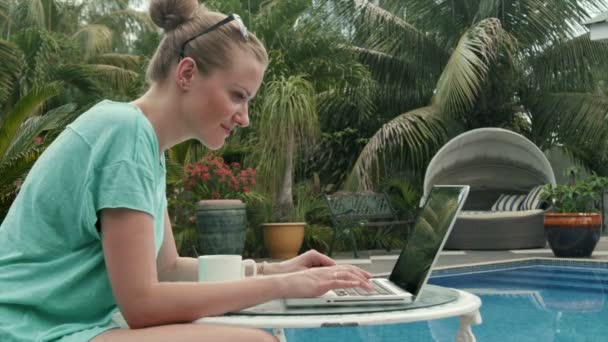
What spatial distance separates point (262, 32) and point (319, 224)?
2913 mm

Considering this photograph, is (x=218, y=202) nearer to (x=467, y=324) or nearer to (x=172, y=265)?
(x=172, y=265)

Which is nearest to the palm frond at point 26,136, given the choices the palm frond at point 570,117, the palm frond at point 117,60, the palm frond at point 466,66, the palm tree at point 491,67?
the palm tree at point 491,67

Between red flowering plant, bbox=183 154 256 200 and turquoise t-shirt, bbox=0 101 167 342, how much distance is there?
727cm

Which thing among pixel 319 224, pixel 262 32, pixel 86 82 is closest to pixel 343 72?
pixel 262 32

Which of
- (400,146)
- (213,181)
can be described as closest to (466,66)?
(400,146)

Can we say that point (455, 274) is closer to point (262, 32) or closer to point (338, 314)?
point (262, 32)

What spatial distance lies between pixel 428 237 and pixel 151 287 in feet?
2.23

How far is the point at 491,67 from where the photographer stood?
1206 centimetres

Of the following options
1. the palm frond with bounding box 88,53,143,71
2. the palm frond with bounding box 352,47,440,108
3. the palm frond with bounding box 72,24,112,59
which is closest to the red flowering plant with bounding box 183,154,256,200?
the palm frond with bounding box 352,47,440,108

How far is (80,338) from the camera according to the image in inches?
46.2

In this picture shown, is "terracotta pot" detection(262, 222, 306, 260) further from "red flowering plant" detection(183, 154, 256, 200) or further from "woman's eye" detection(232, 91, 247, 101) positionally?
"woman's eye" detection(232, 91, 247, 101)

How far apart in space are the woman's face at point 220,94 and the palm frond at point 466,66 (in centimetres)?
926

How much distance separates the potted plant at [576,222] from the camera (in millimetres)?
8242

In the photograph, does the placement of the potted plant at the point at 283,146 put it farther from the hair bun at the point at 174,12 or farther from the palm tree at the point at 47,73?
the hair bun at the point at 174,12
